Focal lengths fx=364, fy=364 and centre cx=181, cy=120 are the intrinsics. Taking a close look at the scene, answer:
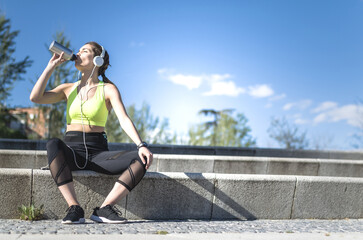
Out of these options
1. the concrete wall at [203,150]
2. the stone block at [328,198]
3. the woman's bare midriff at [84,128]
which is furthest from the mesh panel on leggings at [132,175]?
the concrete wall at [203,150]

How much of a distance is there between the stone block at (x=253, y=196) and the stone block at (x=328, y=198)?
0.57ft

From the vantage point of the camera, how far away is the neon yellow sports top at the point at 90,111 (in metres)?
4.21

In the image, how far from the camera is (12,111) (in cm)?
2364

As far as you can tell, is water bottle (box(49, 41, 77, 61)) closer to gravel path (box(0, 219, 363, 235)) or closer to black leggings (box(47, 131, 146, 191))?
black leggings (box(47, 131, 146, 191))

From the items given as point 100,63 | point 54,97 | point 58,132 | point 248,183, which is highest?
point 100,63

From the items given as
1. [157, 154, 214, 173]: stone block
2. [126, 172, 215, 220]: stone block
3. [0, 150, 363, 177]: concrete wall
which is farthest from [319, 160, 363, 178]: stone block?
[126, 172, 215, 220]: stone block

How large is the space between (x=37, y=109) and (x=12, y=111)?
5.72 feet

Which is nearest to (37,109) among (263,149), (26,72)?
(26,72)

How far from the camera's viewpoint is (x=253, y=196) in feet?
15.6

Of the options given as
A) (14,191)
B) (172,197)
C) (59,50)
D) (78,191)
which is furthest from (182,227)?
(59,50)

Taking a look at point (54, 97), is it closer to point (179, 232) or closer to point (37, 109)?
point (179, 232)

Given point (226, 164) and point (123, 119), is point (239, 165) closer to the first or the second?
point (226, 164)

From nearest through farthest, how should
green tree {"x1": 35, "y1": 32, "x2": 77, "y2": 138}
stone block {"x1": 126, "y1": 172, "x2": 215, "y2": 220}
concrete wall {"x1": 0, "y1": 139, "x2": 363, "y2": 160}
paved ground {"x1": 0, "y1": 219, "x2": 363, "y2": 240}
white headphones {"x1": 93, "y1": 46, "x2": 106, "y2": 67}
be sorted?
paved ground {"x1": 0, "y1": 219, "x2": 363, "y2": 240} < white headphones {"x1": 93, "y1": 46, "x2": 106, "y2": 67} < stone block {"x1": 126, "y1": 172, "x2": 215, "y2": 220} < concrete wall {"x1": 0, "y1": 139, "x2": 363, "y2": 160} < green tree {"x1": 35, "y1": 32, "x2": 77, "y2": 138}

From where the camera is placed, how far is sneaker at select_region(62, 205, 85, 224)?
378 centimetres
